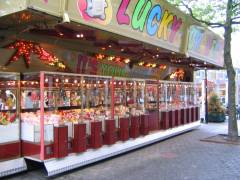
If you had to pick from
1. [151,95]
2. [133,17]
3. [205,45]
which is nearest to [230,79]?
[205,45]

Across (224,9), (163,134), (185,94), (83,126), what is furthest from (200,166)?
(224,9)

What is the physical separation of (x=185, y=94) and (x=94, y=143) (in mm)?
6778

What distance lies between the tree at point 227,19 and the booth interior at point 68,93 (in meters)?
2.14

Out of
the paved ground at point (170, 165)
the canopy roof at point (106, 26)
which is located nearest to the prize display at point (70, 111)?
the paved ground at point (170, 165)

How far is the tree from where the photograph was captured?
11.3 metres

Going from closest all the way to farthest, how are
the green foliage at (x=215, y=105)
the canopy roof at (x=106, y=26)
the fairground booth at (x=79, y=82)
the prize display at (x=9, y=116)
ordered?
the canopy roof at (x=106, y=26), the fairground booth at (x=79, y=82), the prize display at (x=9, y=116), the green foliage at (x=215, y=105)

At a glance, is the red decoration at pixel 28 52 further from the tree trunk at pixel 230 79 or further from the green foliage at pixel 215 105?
the green foliage at pixel 215 105

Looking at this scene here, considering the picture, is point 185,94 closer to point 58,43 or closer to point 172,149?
point 172,149

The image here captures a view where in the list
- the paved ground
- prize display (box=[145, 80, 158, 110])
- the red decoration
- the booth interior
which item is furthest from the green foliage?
the red decoration

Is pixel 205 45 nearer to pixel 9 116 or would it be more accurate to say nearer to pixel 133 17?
pixel 133 17

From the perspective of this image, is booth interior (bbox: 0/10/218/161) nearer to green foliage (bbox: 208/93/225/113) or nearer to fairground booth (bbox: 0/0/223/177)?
fairground booth (bbox: 0/0/223/177)

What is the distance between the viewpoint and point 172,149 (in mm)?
9867

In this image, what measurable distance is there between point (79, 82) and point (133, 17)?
2.04 metres

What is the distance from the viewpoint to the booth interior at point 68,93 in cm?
700
